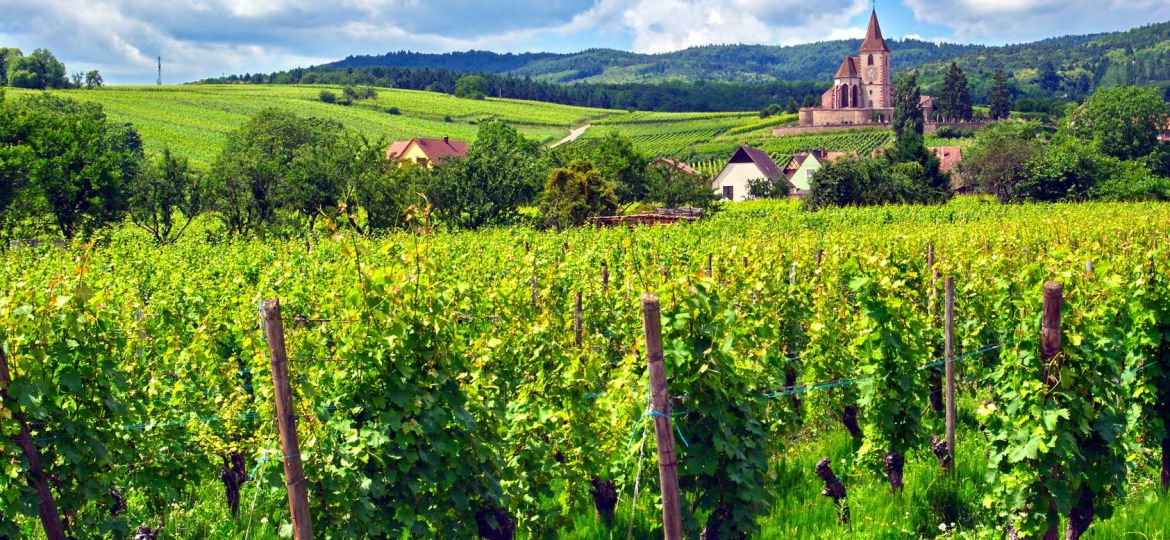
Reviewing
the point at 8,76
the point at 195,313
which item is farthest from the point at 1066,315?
the point at 8,76

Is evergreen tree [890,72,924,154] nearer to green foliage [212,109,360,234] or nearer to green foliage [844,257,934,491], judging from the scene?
green foliage [212,109,360,234]

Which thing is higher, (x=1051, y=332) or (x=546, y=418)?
(x=1051, y=332)

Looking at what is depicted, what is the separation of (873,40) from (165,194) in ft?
395

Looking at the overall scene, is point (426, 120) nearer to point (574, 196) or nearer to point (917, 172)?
point (917, 172)

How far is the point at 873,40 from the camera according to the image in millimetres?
135500

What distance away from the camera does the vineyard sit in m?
5.07

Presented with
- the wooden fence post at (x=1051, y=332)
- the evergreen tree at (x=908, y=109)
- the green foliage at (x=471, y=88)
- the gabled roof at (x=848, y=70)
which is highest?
the green foliage at (x=471, y=88)

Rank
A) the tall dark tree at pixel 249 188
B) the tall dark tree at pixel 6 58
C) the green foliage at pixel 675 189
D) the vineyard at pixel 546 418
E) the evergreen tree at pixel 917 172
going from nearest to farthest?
1. the vineyard at pixel 546 418
2. the tall dark tree at pixel 249 188
3. the green foliage at pixel 675 189
4. the evergreen tree at pixel 917 172
5. the tall dark tree at pixel 6 58

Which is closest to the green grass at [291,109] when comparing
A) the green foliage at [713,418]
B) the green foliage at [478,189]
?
the green foliage at [478,189]

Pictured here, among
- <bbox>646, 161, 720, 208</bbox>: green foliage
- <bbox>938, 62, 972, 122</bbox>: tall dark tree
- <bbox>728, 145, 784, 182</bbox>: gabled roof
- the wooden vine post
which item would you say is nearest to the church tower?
<bbox>938, 62, 972, 122</bbox>: tall dark tree

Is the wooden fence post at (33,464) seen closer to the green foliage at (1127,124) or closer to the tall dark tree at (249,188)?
the tall dark tree at (249,188)

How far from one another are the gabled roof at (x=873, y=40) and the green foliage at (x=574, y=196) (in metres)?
106

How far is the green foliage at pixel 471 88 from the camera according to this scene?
15225 centimetres

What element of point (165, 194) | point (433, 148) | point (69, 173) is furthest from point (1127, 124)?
point (69, 173)
